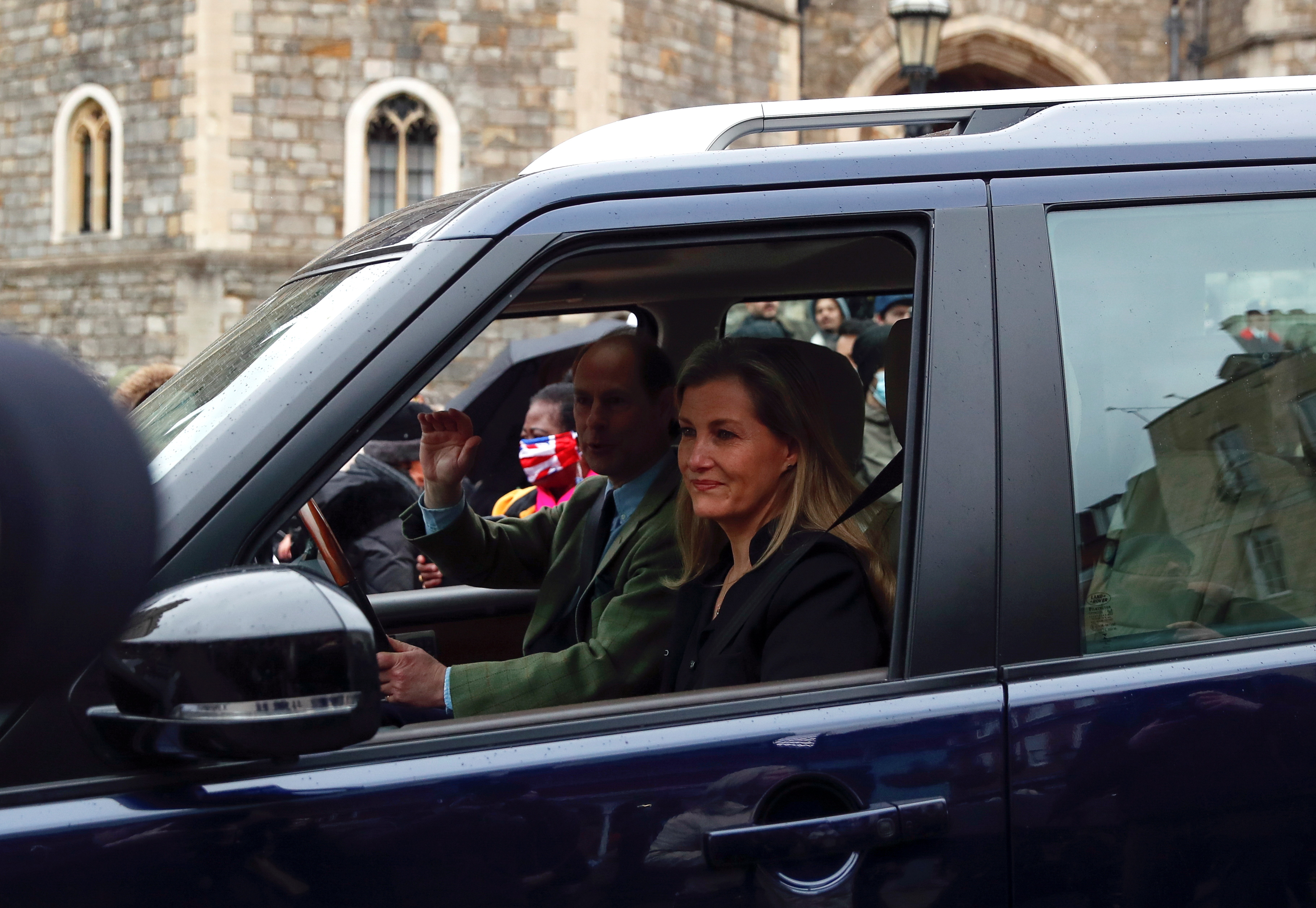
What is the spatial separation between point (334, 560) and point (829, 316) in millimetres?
6090

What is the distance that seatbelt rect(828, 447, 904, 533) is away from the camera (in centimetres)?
203

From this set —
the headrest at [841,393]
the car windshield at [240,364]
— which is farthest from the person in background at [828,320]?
the car windshield at [240,364]

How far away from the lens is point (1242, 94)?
1.77 meters

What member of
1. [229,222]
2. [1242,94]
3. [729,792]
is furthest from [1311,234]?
[229,222]

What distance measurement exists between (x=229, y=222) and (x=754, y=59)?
8.93 m

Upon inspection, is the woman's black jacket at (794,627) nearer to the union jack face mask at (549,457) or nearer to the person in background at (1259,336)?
the person in background at (1259,336)

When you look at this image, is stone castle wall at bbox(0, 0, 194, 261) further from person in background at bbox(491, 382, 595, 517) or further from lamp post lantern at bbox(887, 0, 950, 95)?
person in background at bbox(491, 382, 595, 517)

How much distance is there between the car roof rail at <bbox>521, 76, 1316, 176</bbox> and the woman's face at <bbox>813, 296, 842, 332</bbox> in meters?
5.74

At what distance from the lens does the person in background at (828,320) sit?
7.59 metres

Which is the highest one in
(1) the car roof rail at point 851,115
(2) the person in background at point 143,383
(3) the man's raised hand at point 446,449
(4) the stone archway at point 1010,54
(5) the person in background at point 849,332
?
(4) the stone archway at point 1010,54

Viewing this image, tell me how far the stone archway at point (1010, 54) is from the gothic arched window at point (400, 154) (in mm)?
8537

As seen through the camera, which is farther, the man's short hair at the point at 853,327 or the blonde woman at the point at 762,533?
the man's short hair at the point at 853,327

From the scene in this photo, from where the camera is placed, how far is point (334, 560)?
7.23ft

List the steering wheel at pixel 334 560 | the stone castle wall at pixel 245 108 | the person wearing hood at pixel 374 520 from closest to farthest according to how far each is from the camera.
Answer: the steering wheel at pixel 334 560, the person wearing hood at pixel 374 520, the stone castle wall at pixel 245 108
